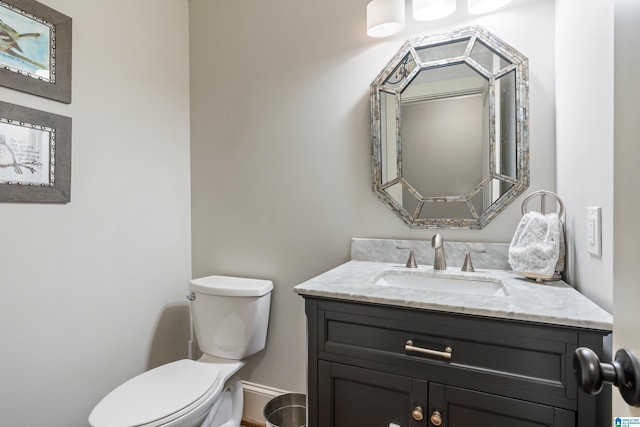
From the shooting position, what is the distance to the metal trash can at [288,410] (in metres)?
1.65

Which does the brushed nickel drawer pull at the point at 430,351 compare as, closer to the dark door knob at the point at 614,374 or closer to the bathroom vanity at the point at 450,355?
the bathroom vanity at the point at 450,355

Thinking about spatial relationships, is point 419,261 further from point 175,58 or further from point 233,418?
point 175,58

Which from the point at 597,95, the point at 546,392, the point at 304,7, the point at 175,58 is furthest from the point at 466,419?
the point at 175,58

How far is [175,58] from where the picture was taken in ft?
6.51

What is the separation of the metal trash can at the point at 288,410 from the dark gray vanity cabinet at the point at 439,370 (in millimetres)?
628

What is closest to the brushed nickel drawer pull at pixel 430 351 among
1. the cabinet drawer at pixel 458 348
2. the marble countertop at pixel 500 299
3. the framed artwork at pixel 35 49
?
the cabinet drawer at pixel 458 348

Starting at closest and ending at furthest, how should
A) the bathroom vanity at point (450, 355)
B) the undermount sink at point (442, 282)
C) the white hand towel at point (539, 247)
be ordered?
1. the bathroom vanity at point (450, 355)
2. the white hand towel at point (539, 247)
3. the undermount sink at point (442, 282)

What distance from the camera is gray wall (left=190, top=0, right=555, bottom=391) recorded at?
1.60 m

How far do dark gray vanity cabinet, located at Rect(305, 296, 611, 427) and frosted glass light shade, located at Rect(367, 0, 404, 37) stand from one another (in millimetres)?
1179

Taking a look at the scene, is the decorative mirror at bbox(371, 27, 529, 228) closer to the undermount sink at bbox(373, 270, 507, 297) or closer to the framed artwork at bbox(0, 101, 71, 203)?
the undermount sink at bbox(373, 270, 507, 297)

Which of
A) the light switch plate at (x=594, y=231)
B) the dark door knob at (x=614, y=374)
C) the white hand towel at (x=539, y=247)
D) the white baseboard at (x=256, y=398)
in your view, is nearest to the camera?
the dark door knob at (x=614, y=374)

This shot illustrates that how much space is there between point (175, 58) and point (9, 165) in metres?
1.09

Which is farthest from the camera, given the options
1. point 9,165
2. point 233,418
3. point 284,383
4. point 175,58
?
point 175,58

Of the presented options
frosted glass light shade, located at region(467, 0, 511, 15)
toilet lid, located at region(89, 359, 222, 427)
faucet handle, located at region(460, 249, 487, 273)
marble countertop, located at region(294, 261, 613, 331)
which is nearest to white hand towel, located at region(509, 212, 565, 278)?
marble countertop, located at region(294, 261, 613, 331)
